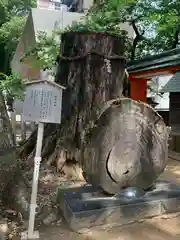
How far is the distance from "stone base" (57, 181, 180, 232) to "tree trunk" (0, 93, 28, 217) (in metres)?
0.52

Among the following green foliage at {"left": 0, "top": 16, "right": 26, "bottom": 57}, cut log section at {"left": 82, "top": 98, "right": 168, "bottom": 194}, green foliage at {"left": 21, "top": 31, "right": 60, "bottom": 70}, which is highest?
green foliage at {"left": 0, "top": 16, "right": 26, "bottom": 57}

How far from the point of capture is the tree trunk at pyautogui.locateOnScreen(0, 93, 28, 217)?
144 inches

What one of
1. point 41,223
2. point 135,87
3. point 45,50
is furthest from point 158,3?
point 41,223

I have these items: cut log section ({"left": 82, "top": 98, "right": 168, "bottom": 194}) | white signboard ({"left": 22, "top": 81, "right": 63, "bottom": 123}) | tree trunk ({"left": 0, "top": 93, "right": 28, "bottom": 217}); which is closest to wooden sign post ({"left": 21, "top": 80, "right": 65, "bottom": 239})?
white signboard ({"left": 22, "top": 81, "right": 63, "bottom": 123})

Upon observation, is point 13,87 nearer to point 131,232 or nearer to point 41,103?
point 41,103

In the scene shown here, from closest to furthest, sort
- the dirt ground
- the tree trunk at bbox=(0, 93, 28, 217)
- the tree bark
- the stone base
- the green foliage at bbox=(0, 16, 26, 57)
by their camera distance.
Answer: the dirt ground < the stone base < the tree trunk at bbox=(0, 93, 28, 217) < the tree bark < the green foliage at bbox=(0, 16, 26, 57)

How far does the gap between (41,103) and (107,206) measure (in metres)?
1.45

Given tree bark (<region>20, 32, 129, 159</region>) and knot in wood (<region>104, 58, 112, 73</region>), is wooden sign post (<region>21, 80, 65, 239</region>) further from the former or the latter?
knot in wood (<region>104, 58, 112, 73</region>)

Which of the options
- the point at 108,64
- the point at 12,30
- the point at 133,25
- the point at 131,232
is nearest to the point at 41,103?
the point at 131,232

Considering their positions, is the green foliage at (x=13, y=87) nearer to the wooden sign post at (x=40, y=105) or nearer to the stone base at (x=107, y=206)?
the wooden sign post at (x=40, y=105)

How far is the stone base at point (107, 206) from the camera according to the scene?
332cm

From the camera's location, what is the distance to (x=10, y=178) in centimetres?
372

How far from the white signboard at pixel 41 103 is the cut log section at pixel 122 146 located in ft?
2.45

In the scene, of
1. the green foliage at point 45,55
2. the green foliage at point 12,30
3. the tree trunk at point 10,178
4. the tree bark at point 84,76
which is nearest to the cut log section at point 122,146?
the tree trunk at point 10,178
